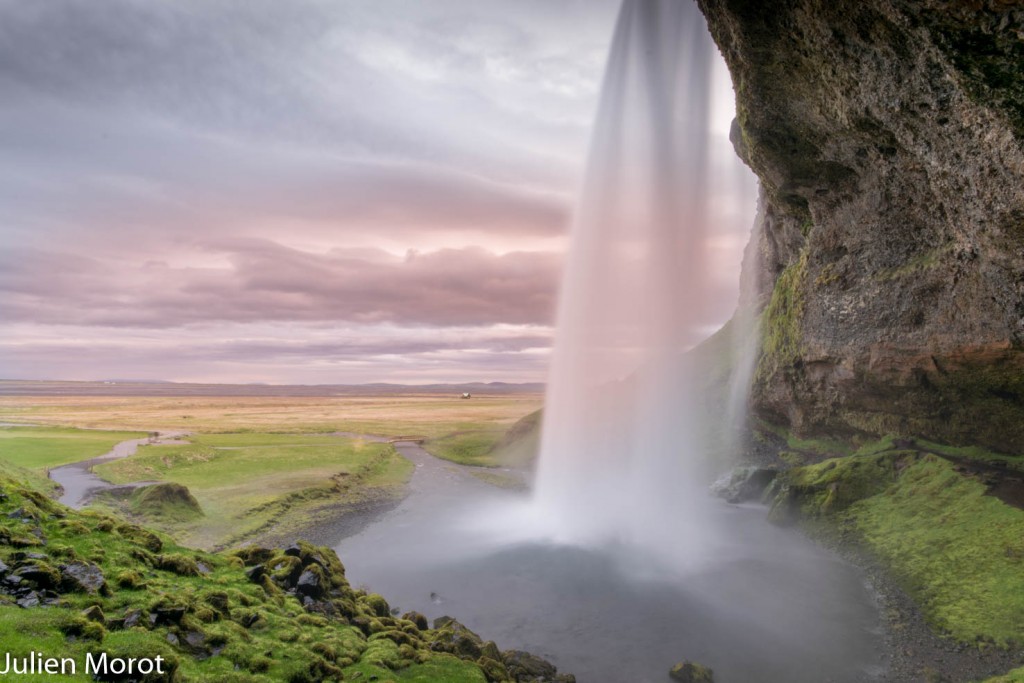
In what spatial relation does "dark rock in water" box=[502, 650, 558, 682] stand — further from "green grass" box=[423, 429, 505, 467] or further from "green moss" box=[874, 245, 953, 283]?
"green grass" box=[423, 429, 505, 467]

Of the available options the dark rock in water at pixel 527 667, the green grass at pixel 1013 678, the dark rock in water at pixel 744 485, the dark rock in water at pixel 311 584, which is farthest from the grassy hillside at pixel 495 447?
the green grass at pixel 1013 678

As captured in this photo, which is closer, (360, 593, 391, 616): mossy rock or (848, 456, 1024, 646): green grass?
(360, 593, 391, 616): mossy rock

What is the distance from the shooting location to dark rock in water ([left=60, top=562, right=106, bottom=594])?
14.1 meters

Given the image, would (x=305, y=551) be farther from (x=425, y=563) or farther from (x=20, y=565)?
(x=425, y=563)

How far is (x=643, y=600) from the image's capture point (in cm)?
2606

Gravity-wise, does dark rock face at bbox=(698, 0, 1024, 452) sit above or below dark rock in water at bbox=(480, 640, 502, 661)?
above

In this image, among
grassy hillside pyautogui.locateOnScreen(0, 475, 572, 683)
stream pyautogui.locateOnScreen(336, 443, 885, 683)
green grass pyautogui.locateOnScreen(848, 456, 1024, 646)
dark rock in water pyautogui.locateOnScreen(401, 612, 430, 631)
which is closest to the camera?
grassy hillside pyautogui.locateOnScreen(0, 475, 572, 683)

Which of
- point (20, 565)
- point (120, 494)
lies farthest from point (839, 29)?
point (120, 494)

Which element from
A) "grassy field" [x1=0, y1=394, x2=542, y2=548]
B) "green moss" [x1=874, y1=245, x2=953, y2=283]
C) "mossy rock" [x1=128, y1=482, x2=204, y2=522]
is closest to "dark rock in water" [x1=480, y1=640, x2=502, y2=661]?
"grassy field" [x1=0, y1=394, x2=542, y2=548]

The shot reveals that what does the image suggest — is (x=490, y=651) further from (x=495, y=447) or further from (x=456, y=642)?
(x=495, y=447)

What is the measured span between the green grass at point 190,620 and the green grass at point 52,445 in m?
41.4

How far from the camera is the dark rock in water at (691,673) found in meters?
19.2

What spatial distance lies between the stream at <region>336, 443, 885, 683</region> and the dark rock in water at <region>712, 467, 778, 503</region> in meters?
7.30

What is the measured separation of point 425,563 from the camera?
31406mm
